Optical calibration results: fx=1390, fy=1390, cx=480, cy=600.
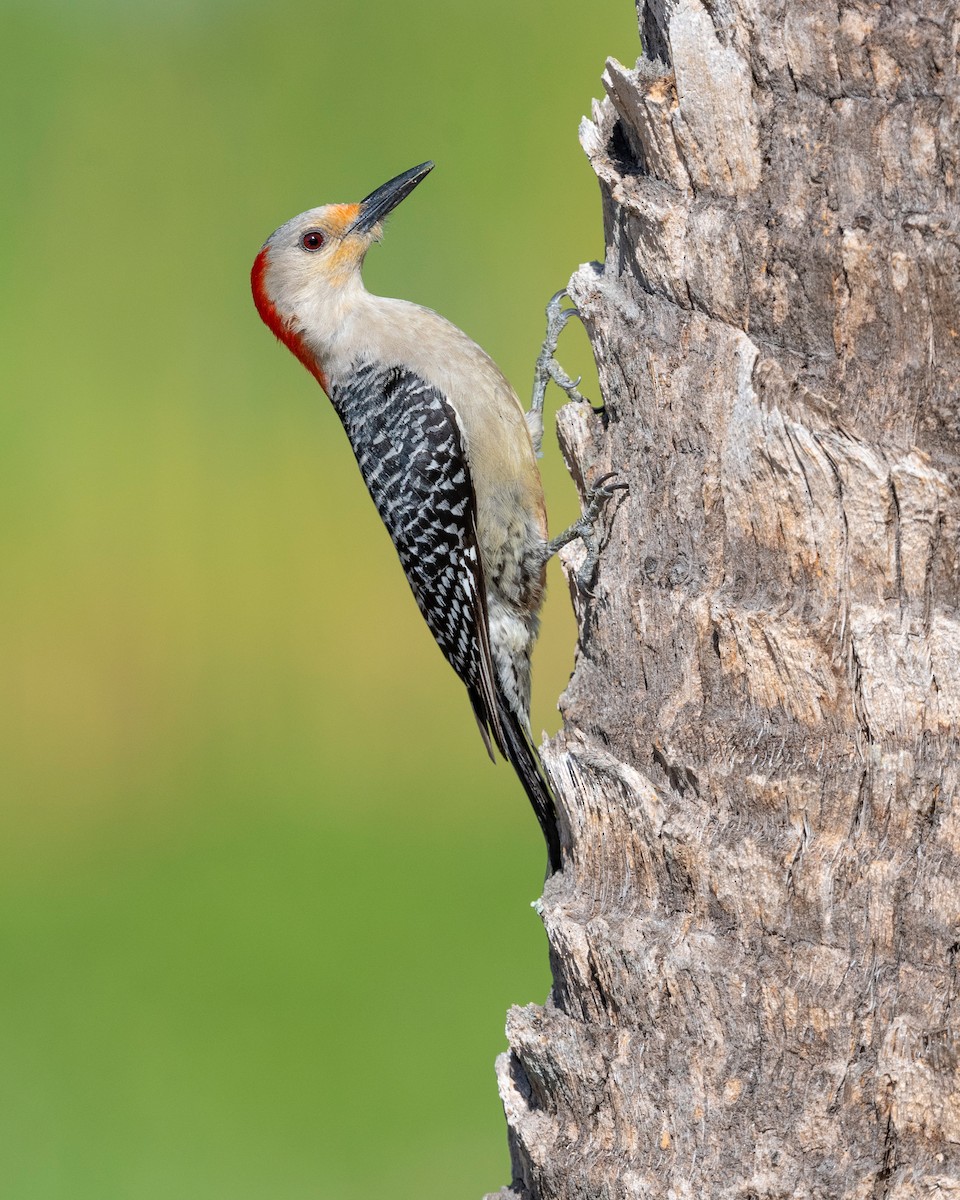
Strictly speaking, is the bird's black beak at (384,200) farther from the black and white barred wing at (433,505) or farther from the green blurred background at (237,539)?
the green blurred background at (237,539)

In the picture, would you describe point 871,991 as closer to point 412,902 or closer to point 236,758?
point 412,902

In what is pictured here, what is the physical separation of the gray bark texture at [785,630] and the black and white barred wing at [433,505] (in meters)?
1.94

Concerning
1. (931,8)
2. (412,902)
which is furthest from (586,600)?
(412,902)

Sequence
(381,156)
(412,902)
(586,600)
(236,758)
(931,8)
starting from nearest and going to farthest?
1. (931,8)
2. (586,600)
3. (412,902)
4. (236,758)
5. (381,156)

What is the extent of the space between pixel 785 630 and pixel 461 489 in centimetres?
234

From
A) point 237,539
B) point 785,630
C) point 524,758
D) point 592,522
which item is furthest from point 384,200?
point 237,539

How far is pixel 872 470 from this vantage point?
2316 millimetres

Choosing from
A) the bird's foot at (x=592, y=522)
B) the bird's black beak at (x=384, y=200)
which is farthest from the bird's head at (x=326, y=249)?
the bird's foot at (x=592, y=522)

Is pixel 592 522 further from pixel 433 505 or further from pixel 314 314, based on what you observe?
pixel 314 314

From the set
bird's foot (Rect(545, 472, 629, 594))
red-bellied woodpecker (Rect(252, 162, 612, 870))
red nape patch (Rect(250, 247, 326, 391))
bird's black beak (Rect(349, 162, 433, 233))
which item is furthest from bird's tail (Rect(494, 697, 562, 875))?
bird's black beak (Rect(349, 162, 433, 233))

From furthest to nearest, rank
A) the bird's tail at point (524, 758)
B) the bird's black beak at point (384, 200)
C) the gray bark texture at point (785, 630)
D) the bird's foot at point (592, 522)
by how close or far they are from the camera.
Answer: the bird's black beak at point (384, 200) < the bird's tail at point (524, 758) < the bird's foot at point (592, 522) < the gray bark texture at point (785, 630)

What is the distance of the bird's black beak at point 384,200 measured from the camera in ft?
16.5

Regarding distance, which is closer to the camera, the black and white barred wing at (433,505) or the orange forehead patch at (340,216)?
the black and white barred wing at (433,505)

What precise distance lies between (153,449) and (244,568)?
1.07 m
